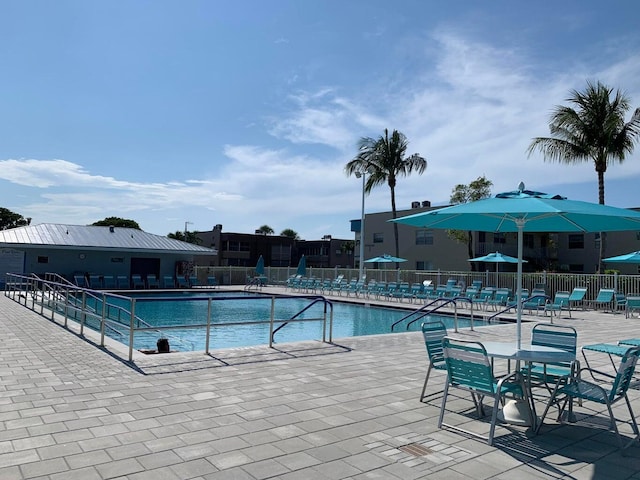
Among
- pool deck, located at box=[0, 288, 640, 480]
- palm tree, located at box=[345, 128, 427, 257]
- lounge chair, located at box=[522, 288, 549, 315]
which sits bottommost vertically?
pool deck, located at box=[0, 288, 640, 480]

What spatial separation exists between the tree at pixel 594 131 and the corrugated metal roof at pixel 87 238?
782 inches

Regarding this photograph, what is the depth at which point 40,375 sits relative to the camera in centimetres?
589

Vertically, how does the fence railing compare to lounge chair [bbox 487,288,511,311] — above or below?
above

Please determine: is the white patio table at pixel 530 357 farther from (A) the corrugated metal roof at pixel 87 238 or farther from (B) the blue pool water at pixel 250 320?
(A) the corrugated metal roof at pixel 87 238

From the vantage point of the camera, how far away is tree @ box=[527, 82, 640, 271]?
2122 centimetres

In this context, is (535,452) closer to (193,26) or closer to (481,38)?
(481,38)

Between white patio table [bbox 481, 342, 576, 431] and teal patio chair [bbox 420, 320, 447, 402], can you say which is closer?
white patio table [bbox 481, 342, 576, 431]

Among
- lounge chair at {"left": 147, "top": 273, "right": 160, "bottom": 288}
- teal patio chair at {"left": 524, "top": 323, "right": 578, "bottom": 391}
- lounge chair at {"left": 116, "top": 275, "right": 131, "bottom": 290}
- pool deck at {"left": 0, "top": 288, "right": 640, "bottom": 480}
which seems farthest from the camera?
lounge chair at {"left": 147, "top": 273, "right": 160, "bottom": 288}

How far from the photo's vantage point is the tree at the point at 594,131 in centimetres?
2122

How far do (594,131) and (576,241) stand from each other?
15.4m

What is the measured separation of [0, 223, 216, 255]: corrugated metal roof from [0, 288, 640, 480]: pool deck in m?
19.8

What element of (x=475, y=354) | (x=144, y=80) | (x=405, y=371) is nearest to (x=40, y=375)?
(x=405, y=371)

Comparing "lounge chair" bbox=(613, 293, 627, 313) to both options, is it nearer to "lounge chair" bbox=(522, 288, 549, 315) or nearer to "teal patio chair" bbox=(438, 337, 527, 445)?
"lounge chair" bbox=(522, 288, 549, 315)

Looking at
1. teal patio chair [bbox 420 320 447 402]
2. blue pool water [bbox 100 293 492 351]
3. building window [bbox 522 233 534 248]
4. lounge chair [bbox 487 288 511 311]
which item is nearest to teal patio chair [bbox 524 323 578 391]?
teal patio chair [bbox 420 320 447 402]
